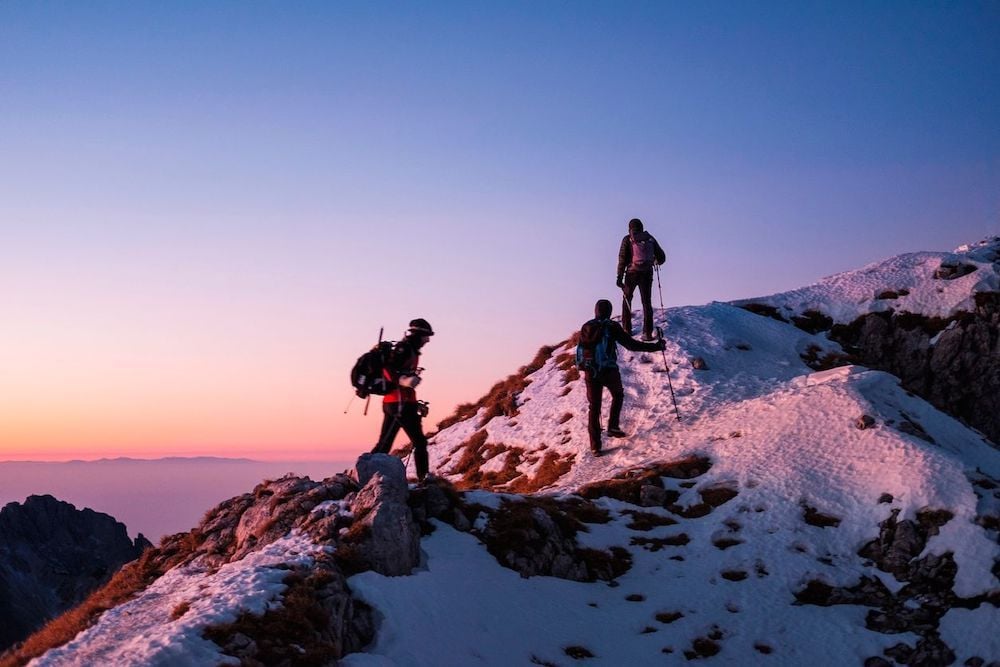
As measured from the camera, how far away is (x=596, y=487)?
887 inches

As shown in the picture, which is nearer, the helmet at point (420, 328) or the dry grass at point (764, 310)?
the helmet at point (420, 328)

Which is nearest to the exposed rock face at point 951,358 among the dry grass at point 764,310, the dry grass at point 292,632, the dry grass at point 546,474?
the dry grass at point 764,310

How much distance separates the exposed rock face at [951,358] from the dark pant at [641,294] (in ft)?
32.2

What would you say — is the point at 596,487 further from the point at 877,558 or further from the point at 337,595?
the point at 337,595

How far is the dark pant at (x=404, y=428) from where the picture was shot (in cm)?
1811

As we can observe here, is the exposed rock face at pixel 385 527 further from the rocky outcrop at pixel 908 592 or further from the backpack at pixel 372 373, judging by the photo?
the rocky outcrop at pixel 908 592

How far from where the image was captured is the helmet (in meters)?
18.5

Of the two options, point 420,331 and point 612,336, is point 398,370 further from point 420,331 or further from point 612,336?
point 612,336

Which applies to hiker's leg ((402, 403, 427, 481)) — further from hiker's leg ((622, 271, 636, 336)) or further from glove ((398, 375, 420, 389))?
hiker's leg ((622, 271, 636, 336))

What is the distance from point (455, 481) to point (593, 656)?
1467cm

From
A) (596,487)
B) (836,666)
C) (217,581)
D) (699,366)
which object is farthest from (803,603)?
(699,366)

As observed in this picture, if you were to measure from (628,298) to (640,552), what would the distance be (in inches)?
516

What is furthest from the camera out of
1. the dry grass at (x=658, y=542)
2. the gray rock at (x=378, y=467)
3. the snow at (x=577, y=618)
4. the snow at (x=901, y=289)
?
the snow at (x=901, y=289)

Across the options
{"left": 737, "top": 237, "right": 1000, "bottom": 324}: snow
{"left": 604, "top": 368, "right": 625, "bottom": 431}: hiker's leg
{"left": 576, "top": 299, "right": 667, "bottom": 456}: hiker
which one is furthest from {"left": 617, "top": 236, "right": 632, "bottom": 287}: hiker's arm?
{"left": 737, "top": 237, "right": 1000, "bottom": 324}: snow
